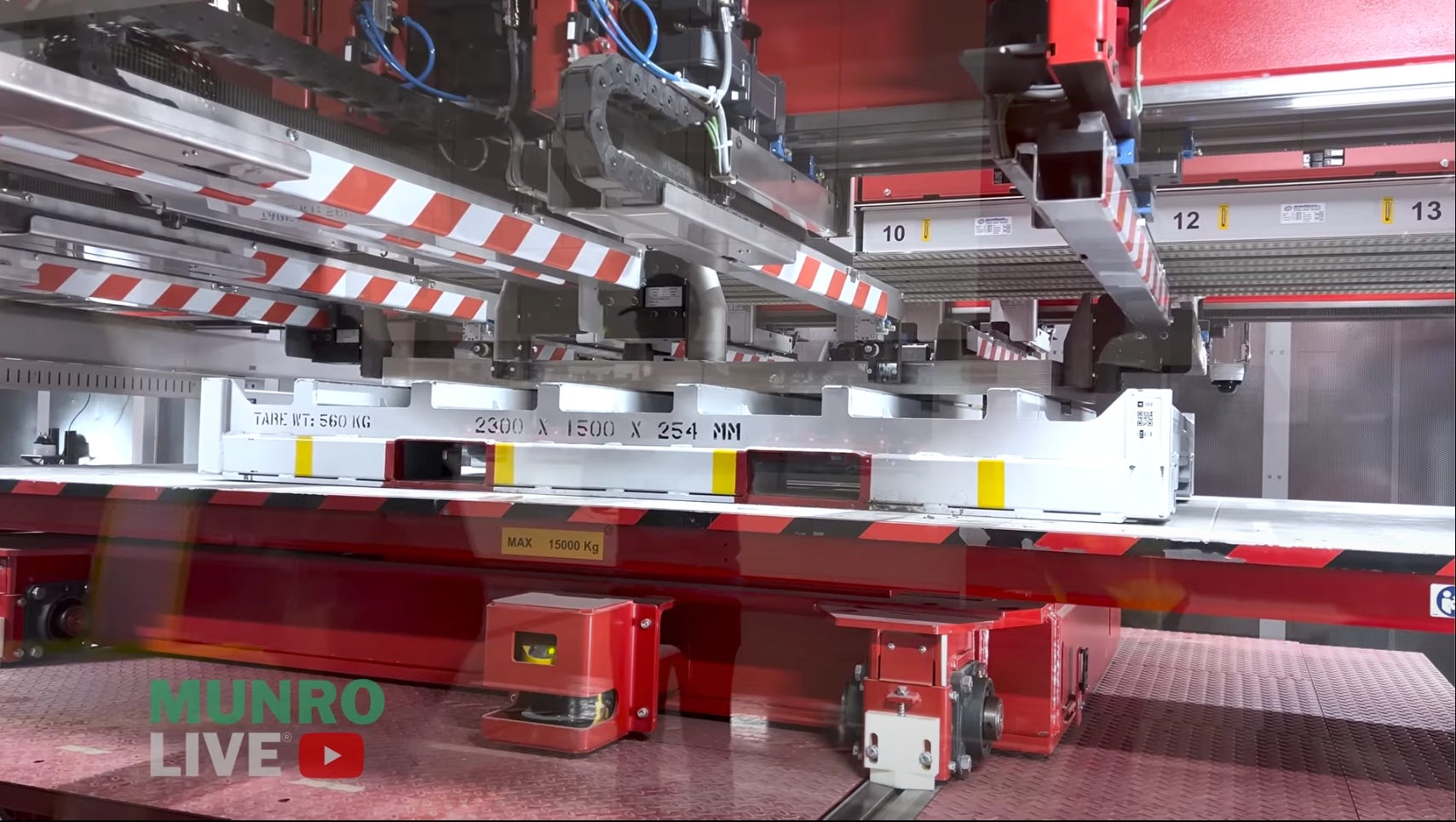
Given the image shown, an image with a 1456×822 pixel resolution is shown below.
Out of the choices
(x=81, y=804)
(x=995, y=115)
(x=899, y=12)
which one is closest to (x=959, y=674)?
(x=995, y=115)

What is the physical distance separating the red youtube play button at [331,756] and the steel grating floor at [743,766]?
0.15 feet

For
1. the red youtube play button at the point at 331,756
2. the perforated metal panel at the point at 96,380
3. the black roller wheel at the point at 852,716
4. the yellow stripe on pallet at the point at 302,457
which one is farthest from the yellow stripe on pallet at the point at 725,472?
the perforated metal panel at the point at 96,380

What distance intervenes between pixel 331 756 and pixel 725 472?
1.28 metres

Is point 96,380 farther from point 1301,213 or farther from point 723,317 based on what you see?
point 1301,213

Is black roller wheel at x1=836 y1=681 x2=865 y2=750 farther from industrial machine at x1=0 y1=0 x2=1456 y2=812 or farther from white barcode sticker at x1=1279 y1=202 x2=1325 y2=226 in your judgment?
white barcode sticker at x1=1279 y1=202 x2=1325 y2=226

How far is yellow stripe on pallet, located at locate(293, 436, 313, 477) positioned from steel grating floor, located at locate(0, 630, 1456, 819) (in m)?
0.67

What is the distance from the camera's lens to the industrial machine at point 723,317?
273 centimetres

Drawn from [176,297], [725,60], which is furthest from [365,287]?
[725,60]

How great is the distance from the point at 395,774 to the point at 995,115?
2107 millimetres

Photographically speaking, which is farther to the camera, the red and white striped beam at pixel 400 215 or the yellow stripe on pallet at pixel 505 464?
the yellow stripe on pallet at pixel 505 464

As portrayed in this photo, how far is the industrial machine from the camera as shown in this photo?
2.73 m

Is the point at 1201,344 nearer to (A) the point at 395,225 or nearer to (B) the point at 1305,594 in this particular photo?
(B) the point at 1305,594

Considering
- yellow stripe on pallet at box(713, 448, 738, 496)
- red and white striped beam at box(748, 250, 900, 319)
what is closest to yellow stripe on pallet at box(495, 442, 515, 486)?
yellow stripe on pallet at box(713, 448, 738, 496)

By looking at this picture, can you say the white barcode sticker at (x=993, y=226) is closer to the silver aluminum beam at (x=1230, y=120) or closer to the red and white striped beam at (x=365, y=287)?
the silver aluminum beam at (x=1230, y=120)
